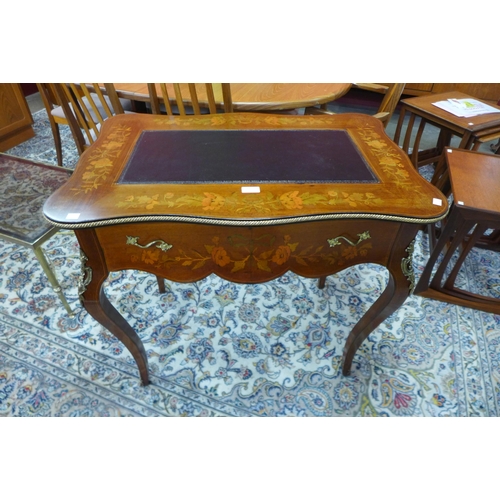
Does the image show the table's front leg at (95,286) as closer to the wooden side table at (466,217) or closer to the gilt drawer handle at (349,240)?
the gilt drawer handle at (349,240)

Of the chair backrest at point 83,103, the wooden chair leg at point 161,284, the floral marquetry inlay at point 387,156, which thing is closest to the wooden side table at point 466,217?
the floral marquetry inlay at point 387,156

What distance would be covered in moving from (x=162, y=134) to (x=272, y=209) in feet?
1.87

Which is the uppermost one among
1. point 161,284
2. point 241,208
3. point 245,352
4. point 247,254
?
point 241,208

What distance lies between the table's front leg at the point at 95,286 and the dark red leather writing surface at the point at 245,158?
0.19 m

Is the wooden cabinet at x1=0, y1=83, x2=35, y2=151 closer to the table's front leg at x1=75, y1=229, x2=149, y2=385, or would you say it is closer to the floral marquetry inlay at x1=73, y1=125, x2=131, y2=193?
the floral marquetry inlay at x1=73, y1=125, x2=131, y2=193

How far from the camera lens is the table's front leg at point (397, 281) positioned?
2.86 feet

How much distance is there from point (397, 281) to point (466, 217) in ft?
2.10

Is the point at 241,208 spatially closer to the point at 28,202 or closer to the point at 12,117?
the point at 28,202

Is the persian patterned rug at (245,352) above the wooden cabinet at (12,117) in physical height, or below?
below

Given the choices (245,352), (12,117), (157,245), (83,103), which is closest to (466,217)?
(245,352)

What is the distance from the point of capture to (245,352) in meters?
1.42

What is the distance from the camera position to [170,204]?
2.65 ft

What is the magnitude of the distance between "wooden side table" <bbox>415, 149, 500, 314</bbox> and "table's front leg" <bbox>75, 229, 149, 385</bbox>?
4.49 feet

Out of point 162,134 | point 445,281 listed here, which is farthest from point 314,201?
point 445,281
